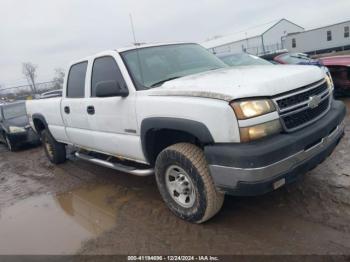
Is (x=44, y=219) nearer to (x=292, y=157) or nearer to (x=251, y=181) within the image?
(x=251, y=181)

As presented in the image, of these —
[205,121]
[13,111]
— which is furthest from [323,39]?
[205,121]

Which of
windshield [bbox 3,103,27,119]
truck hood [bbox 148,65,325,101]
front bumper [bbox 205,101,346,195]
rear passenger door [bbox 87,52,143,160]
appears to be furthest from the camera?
windshield [bbox 3,103,27,119]

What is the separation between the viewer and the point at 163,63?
4.10 m

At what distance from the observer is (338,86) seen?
8.05 metres

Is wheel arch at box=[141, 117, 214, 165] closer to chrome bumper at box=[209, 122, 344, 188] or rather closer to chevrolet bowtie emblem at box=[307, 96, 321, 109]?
chrome bumper at box=[209, 122, 344, 188]

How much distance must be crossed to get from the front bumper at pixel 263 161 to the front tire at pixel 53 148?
4545mm

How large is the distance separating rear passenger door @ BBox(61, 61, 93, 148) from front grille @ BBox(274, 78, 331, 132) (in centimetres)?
283

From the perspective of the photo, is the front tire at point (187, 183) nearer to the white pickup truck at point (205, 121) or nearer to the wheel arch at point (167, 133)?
the white pickup truck at point (205, 121)

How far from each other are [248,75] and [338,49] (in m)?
43.3

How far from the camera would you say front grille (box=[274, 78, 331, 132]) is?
2893 mm

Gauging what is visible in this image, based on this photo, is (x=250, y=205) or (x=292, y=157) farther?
(x=250, y=205)

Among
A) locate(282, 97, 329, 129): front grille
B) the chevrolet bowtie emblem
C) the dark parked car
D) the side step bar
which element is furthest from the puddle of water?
the dark parked car

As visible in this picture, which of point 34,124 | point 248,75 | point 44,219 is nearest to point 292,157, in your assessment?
point 248,75

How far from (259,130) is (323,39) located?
44826 millimetres
